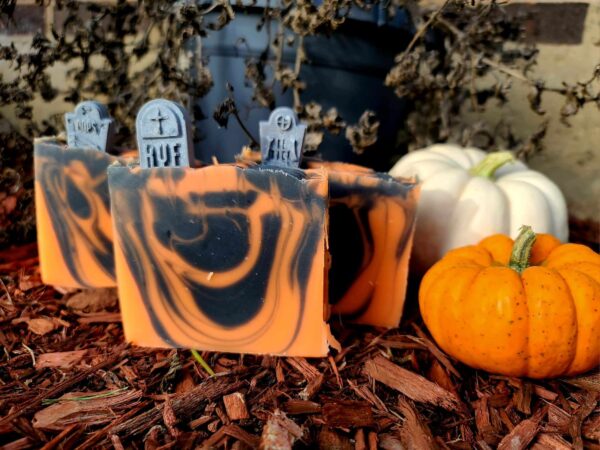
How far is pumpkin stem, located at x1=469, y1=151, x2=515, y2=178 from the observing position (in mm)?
1680

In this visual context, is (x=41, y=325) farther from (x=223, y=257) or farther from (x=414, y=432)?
(x=414, y=432)

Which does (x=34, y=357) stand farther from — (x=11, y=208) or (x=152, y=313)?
(x=11, y=208)

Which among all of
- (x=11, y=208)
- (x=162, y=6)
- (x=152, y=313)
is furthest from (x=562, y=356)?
(x=11, y=208)

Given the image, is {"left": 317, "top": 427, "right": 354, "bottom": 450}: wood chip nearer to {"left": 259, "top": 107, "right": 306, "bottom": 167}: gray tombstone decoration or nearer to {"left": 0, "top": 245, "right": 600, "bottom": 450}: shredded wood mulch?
{"left": 0, "top": 245, "right": 600, "bottom": 450}: shredded wood mulch

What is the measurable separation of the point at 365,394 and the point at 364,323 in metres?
0.31

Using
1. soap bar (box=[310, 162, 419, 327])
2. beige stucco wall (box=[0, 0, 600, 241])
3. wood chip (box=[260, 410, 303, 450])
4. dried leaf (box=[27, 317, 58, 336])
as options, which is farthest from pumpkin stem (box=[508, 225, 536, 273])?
beige stucco wall (box=[0, 0, 600, 241])

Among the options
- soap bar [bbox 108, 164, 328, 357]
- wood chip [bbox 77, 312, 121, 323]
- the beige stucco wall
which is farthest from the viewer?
the beige stucco wall

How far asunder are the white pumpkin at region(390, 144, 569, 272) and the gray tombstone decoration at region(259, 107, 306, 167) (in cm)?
41

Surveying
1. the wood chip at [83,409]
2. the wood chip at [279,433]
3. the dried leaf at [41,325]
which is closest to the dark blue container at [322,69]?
the dried leaf at [41,325]

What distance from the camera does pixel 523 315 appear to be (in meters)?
1.16

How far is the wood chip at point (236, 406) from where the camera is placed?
1.09m

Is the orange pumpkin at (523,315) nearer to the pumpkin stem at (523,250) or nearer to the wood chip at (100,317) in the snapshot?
the pumpkin stem at (523,250)

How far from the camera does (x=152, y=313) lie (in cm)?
132

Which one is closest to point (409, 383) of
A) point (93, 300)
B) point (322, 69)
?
point (93, 300)
